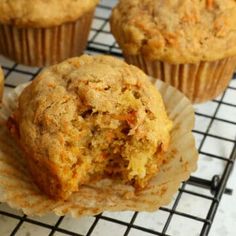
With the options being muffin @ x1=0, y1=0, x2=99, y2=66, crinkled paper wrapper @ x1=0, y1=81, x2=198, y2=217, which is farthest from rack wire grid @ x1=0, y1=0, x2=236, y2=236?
muffin @ x1=0, y1=0, x2=99, y2=66

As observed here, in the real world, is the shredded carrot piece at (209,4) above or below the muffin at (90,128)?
above

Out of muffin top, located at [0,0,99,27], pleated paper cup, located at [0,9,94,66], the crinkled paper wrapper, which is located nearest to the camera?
the crinkled paper wrapper

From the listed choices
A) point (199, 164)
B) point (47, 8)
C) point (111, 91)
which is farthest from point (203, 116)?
point (47, 8)

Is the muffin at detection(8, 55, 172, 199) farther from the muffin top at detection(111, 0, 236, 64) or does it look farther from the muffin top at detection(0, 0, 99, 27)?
the muffin top at detection(0, 0, 99, 27)

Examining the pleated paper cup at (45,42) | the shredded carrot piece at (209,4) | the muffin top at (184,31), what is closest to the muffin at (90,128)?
the muffin top at (184,31)

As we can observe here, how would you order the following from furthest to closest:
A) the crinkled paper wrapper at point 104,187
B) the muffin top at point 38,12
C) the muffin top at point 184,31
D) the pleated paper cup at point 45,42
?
1. the pleated paper cup at point 45,42
2. the muffin top at point 38,12
3. the muffin top at point 184,31
4. the crinkled paper wrapper at point 104,187

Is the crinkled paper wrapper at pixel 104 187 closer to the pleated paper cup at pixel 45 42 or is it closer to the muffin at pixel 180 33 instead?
the muffin at pixel 180 33
